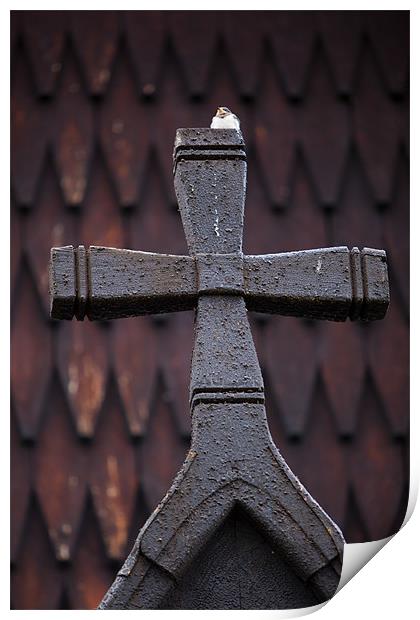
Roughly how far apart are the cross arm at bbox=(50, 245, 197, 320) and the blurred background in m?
1.36

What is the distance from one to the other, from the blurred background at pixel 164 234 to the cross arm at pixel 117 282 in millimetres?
1363

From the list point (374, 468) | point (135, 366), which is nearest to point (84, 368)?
point (135, 366)

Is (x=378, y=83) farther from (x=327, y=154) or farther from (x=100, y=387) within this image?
(x=100, y=387)

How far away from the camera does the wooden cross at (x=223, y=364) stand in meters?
2.01

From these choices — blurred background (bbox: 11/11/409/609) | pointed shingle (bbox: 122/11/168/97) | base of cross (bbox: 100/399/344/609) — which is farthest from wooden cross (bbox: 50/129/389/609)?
pointed shingle (bbox: 122/11/168/97)

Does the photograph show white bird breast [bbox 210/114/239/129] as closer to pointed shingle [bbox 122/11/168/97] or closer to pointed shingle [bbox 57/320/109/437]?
pointed shingle [bbox 57/320/109/437]

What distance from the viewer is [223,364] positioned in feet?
6.86

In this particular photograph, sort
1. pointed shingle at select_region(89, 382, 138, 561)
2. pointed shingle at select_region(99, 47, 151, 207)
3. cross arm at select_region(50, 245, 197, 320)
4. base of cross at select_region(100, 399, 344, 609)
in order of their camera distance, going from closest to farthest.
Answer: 1. base of cross at select_region(100, 399, 344, 609)
2. cross arm at select_region(50, 245, 197, 320)
3. pointed shingle at select_region(89, 382, 138, 561)
4. pointed shingle at select_region(99, 47, 151, 207)

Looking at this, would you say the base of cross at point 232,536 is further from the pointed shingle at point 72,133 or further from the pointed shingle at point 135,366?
the pointed shingle at point 72,133

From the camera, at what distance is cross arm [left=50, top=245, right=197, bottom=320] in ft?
6.93

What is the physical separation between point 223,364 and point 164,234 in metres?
1.54

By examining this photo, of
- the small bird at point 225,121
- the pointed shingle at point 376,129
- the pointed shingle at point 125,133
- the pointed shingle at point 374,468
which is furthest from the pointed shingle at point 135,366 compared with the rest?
the small bird at point 225,121

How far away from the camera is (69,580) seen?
344 centimetres

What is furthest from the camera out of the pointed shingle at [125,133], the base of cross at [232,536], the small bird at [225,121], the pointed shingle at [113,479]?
the pointed shingle at [125,133]
